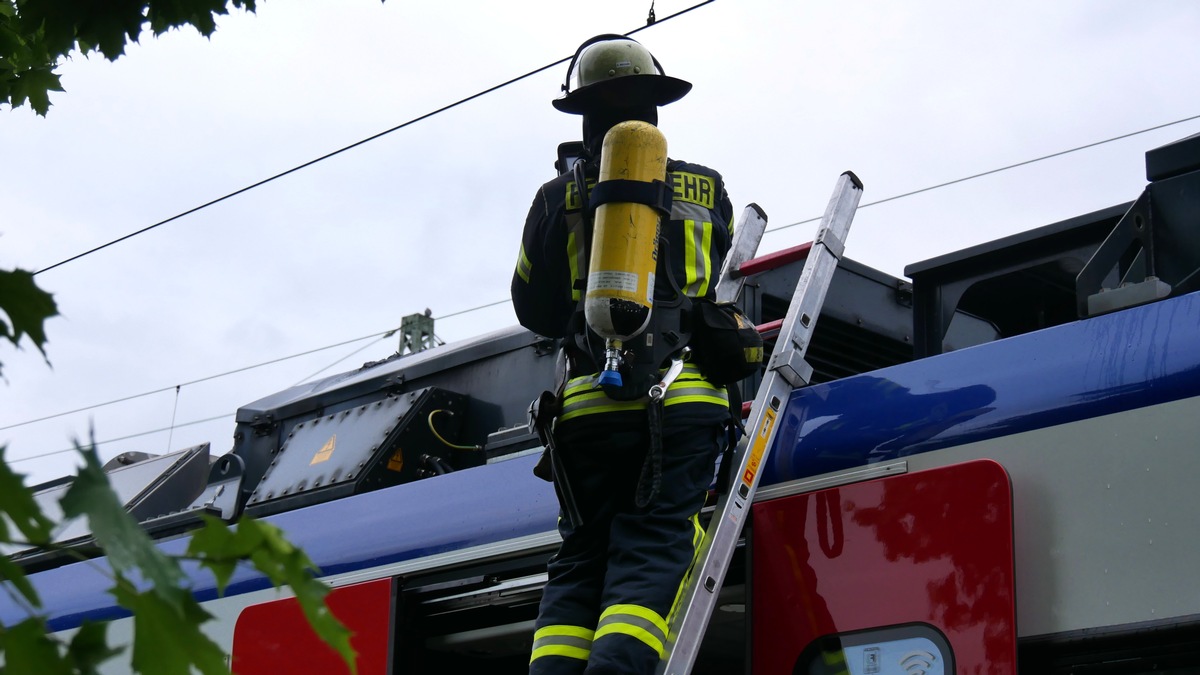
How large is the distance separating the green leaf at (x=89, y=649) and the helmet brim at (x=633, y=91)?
108 inches

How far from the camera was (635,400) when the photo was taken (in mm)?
3463

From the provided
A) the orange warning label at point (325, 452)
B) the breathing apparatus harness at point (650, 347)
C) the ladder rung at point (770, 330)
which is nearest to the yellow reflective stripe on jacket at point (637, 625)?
the breathing apparatus harness at point (650, 347)

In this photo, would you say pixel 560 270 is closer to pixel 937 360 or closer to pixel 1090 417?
pixel 937 360

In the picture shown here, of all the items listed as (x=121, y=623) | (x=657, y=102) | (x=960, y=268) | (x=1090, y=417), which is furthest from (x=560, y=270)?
(x=121, y=623)

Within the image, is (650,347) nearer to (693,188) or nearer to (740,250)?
(693,188)

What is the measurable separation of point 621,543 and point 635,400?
13.3 inches

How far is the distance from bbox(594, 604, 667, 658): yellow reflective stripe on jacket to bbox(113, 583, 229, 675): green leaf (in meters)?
2.05

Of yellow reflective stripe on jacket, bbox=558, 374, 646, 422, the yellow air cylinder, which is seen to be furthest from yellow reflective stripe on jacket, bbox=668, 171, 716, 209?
yellow reflective stripe on jacket, bbox=558, 374, 646, 422

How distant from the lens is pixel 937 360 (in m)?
3.50

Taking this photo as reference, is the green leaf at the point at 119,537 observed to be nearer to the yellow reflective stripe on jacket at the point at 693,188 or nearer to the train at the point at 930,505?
the train at the point at 930,505

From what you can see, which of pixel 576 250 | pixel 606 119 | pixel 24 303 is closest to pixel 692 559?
pixel 576 250

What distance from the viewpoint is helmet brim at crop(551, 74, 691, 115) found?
3.77 m

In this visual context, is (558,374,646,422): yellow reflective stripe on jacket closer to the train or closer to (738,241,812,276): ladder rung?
the train

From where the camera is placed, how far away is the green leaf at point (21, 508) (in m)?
1.21
